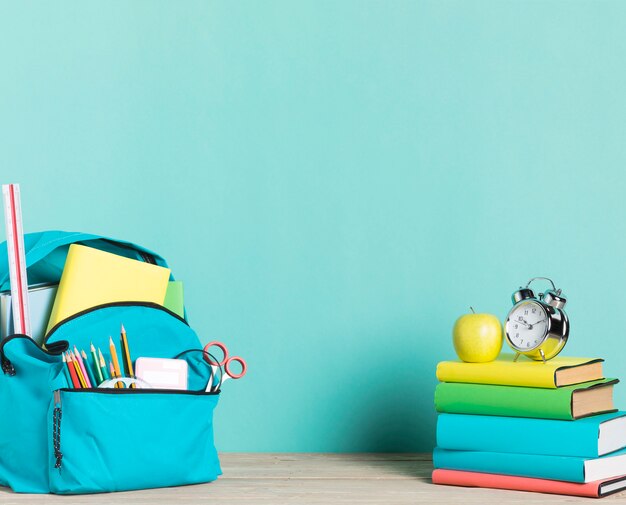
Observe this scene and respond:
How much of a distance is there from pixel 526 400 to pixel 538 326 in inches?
3.9

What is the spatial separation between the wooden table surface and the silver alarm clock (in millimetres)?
177

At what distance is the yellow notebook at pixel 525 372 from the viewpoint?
3.49 ft

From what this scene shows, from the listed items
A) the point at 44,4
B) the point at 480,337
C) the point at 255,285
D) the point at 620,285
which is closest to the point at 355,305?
the point at 255,285

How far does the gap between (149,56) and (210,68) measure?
0.31 ft

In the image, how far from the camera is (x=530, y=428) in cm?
106

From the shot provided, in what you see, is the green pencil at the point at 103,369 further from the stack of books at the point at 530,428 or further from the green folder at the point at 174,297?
the stack of books at the point at 530,428

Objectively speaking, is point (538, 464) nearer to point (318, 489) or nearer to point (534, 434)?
point (534, 434)

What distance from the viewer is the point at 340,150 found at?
1352 millimetres

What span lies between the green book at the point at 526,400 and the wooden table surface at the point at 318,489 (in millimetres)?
96

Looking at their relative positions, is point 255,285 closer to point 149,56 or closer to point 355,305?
point 355,305

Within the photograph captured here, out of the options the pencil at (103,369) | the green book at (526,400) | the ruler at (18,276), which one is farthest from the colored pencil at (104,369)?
the green book at (526,400)

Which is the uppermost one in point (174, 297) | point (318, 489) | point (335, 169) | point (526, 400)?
point (335, 169)

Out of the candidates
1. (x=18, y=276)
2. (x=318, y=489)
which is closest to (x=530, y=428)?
(x=318, y=489)

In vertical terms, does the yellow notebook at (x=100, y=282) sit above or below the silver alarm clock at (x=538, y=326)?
above
